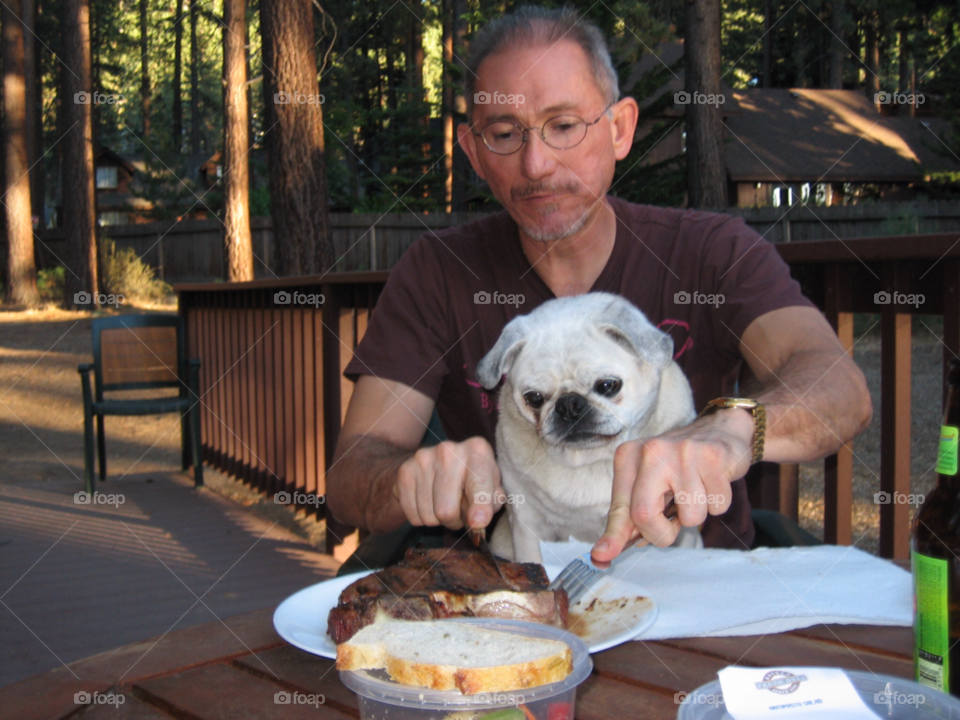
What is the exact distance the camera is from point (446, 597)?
4.17 feet

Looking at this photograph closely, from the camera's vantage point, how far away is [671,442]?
1.29 metres

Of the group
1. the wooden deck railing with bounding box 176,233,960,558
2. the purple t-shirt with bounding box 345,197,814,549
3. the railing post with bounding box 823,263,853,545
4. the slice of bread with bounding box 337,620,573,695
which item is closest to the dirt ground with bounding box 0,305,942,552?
the wooden deck railing with bounding box 176,233,960,558

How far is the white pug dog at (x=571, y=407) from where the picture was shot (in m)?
2.13

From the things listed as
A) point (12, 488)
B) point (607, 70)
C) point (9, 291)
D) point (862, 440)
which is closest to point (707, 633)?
point (607, 70)

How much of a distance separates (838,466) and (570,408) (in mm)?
1170

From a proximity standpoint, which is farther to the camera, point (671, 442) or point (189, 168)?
point (189, 168)

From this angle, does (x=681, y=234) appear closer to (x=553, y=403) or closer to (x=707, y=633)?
(x=553, y=403)

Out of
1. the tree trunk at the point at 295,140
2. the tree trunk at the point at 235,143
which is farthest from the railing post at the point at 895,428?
the tree trunk at the point at 235,143

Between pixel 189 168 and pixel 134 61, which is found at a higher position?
pixel 134 61

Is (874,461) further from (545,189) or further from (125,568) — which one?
(545,189)

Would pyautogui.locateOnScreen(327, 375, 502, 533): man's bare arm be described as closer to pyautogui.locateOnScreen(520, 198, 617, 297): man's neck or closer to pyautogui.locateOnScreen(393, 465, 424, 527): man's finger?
pyautogui.locateOnScreen(393, 465, 424, 527): man's finger

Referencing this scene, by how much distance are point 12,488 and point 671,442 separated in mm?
6351

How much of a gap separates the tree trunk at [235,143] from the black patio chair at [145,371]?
6.17 metres

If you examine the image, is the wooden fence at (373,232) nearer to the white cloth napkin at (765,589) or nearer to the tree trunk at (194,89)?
the tree trunk at (194,89)
